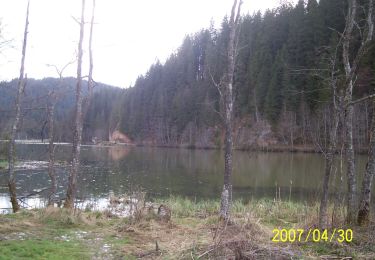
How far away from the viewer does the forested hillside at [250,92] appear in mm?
61531

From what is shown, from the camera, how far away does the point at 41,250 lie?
6.62m

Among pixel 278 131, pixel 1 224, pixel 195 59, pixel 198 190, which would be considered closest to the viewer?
pixel 1 224

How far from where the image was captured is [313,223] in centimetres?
815

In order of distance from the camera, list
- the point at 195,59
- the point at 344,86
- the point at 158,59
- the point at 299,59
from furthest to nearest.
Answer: the point at 158,59 → the point at 195,59 → the point at 299,59 → the point at 344,86

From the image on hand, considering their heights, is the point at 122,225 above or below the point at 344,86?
below

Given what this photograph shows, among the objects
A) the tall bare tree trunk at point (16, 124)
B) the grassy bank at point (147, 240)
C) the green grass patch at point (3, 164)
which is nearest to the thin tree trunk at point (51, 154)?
the tall bare tree trunk at point (16, 124)

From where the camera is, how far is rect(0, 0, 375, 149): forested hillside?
61531mm

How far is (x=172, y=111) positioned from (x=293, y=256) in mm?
99856

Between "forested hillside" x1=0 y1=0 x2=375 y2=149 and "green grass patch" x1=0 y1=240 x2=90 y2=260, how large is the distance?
36304 millimetres

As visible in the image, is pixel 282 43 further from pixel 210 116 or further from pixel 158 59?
pixel 158 59

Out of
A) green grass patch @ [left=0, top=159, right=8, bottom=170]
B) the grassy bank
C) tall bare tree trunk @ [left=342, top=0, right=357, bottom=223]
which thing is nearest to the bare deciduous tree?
tall bare tree trunk @ [left=342, top=0, right=357, bottom=223]

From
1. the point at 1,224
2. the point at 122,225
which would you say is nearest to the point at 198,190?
the point at 122,225

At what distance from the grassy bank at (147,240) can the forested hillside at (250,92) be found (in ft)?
111
